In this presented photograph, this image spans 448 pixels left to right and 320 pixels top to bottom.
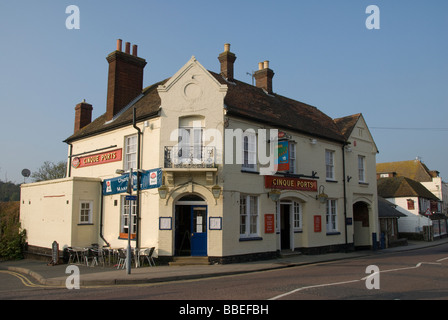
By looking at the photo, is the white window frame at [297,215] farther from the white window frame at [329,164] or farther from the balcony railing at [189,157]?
the balcony railing at [189,157]

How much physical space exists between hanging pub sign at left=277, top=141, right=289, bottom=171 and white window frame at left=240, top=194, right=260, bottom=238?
1.93m

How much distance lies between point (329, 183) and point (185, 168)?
10.2 m

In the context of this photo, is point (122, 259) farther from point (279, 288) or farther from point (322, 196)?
Answer: point (322, 196)

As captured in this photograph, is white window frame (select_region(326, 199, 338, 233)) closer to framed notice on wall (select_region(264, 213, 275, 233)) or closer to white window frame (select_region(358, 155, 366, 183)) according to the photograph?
white window frame (select_region(358, 155, 366, 183))

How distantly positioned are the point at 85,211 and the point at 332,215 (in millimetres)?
14106

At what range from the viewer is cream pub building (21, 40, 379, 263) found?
16047 millimetres

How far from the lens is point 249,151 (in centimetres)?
1767

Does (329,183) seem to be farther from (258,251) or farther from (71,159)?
(71,159)

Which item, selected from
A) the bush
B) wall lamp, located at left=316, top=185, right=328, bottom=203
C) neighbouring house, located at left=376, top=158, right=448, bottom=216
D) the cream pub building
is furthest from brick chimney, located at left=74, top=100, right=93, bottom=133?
neighbouring house, located at left=376, top=158, right=448, bottom=216

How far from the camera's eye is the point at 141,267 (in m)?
15.1

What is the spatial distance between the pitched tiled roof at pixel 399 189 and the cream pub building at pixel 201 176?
63.2ft

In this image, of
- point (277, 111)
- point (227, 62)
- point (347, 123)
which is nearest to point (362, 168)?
point (347, 123)

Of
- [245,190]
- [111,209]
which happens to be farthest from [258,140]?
[111,209]
